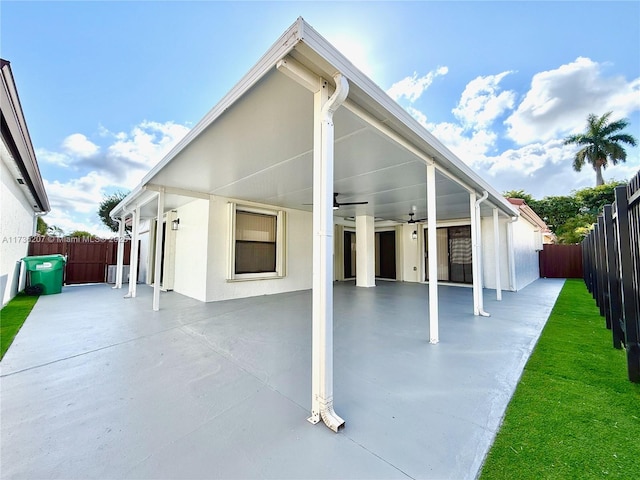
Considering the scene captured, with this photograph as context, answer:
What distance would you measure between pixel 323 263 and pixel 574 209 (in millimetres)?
26741

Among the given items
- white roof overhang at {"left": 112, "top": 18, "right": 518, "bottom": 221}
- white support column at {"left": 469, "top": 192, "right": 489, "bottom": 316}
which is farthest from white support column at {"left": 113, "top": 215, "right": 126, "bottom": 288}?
white support column at {"left": 469, "top": 192, "right": 489, "bottom": 316}

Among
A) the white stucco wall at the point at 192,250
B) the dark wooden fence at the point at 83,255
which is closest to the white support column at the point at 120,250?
the dark wooden fence at the point at 83,255

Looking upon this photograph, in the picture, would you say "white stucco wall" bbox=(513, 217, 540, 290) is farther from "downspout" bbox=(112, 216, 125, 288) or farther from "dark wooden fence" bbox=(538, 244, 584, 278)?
"downspout" bbox=(112, 216, 125, 288)

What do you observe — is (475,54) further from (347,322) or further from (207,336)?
(207,336)

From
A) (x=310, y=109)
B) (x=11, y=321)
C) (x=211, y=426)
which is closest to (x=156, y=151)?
(x=11, y=321)

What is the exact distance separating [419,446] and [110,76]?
35.9 ft

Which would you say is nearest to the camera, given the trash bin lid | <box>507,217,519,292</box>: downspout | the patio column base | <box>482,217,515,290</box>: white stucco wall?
the patio column base

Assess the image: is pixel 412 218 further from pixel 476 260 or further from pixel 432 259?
pixel 432 259

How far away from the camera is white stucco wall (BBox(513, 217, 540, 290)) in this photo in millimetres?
8641

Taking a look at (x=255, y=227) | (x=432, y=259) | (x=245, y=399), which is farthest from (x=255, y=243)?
(x=245, y=399)

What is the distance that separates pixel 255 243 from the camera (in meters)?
7.19

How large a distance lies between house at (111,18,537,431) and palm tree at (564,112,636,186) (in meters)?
16.5

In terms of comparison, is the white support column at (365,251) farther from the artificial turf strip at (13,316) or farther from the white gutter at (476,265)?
the artificial turf strip at (13,316)

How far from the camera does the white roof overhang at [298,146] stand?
6.38 feet
